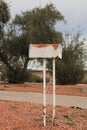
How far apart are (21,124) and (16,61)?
93.7 ft

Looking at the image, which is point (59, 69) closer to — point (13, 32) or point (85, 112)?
point (13, 32)

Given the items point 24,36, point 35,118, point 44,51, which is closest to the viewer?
point 44,51

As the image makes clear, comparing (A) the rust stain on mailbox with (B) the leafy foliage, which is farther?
(B) the leafy foliage

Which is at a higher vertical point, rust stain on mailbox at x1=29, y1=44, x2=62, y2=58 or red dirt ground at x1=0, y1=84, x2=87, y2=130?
rust stain on mailbox at x1=29, y1=44, x2=62, y2=58

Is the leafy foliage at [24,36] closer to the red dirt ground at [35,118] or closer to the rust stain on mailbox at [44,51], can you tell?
the red dirt ground at [35,118]

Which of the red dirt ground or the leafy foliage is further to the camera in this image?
the leafy foliage

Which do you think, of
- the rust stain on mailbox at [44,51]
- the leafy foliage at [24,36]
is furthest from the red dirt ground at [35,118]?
the leafy foliage at [24,36]

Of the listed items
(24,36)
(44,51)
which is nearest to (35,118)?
(44,51)

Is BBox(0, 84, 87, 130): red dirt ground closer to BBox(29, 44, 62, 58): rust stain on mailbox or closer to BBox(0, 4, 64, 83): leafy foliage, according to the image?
BBox(29, 44, 62, 58): rust stain on mailbox

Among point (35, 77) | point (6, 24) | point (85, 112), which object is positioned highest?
point (6, 24)

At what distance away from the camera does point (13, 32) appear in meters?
39.3

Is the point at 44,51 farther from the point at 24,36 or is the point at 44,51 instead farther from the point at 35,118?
the point at 24,36

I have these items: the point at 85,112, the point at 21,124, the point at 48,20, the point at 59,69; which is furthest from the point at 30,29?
the point at 21,124

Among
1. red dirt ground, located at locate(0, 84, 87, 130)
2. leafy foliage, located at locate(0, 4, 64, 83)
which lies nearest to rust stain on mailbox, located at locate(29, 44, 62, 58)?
red dirt ground, located at locate(0, 84, 87, 130)
